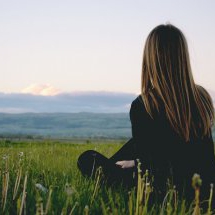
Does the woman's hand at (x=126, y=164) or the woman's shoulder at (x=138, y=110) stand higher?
the woman's shoulder at (x=138, y=110)

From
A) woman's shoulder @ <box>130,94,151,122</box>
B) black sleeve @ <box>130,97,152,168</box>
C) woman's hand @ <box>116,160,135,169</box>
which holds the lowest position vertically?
woman's hand @ <box>116,160,135,169</box>

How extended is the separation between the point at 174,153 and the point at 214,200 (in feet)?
1.75

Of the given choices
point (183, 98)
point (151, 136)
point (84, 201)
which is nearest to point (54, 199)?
point (84, 201)

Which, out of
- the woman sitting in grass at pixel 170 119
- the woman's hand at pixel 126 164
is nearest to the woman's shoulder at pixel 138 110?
the woman sitting in grass at pixel 170 119

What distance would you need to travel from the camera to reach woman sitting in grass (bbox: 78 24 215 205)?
4.48 m

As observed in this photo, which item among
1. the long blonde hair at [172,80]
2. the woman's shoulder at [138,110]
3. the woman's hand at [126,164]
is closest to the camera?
the long blonde hair at [172,80]

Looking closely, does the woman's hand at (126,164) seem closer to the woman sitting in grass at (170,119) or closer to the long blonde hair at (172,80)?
the woman sitting in grass at (170,119)

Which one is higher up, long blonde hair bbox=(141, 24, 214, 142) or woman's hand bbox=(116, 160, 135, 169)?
long blonde hair bbox=(141, 24, 214, 142)

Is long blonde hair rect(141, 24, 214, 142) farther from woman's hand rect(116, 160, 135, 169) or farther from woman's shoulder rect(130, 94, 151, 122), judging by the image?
woman's hand rect(116, 160, 135, 169)

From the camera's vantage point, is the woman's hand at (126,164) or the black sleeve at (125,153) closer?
the woman's hand at (126,164)

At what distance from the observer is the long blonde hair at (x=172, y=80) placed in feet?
14.6

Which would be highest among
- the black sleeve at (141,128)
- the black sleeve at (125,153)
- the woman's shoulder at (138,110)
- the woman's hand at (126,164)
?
the woman's shoulder at (138,110)

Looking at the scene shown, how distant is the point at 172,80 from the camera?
4.47m

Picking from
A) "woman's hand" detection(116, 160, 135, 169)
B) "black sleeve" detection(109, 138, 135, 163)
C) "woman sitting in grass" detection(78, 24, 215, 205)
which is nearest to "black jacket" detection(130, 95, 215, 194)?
"woman sitting in grass" detection(78, 24, 215, 205)
